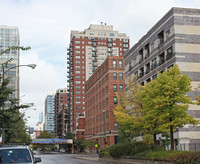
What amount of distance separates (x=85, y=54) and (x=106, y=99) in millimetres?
62920

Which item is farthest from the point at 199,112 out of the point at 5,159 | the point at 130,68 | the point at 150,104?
the point at 5,159

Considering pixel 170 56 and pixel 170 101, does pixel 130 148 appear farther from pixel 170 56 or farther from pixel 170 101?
pixel 170 56

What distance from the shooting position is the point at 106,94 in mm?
95062

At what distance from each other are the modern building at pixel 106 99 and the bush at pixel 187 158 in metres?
57.9

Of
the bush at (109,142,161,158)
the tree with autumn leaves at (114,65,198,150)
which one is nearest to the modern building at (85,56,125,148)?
the bush at (109,142,161,158)

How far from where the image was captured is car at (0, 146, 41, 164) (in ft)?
43.2

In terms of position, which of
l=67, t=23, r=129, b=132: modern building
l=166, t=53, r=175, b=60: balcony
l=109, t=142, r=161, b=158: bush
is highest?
l=67, t=23, r=129, b=132: modern building

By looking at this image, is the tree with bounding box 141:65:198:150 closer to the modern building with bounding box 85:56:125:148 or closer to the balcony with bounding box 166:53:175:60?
the balcony with bounding box 166:53:175:60

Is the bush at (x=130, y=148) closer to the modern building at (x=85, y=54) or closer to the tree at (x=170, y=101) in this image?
the tree at (x=170, y=101)

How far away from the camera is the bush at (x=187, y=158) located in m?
22.9

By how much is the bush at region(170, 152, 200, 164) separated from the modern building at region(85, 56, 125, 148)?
5793 cm

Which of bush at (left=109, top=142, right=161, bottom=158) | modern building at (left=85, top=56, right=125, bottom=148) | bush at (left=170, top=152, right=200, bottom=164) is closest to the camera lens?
bush at (left=170, top=152, right=200, bottom=164)

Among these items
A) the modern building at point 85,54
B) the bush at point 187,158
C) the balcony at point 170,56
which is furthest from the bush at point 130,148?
the modern building at point 85,54

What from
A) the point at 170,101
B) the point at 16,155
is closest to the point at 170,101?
the point at 170,101
